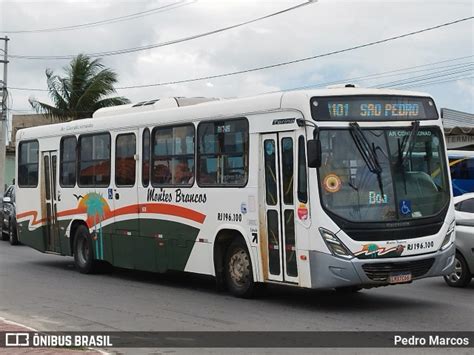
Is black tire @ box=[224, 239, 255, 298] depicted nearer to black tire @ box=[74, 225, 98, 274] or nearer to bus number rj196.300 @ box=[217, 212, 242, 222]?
bus number rj196.300 @ box=[217, 212, 242, 222]

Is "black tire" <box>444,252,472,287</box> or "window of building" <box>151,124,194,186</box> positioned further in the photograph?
"black tire" <box>444,252,472,287</box>

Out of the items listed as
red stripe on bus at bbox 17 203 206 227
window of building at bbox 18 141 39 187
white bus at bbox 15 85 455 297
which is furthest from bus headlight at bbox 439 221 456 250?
window of building at bbox 18 141 39 187

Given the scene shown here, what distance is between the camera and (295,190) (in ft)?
35.3

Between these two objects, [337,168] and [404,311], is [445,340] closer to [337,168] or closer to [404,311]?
[404,311]

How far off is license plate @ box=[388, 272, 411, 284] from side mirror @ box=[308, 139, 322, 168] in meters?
1.82

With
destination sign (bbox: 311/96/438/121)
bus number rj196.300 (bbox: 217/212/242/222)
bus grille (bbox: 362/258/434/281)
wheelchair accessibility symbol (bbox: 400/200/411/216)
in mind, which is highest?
destination sign (bbox: 311/96/438/121)

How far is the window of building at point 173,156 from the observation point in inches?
509

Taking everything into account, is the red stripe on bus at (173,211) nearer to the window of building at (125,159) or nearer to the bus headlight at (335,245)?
the window of building at (125,159)

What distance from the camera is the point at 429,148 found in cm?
1129

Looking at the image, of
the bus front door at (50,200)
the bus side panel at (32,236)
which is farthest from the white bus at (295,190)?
the bus side panel at (32,236)

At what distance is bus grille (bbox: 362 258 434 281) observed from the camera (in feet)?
34.0

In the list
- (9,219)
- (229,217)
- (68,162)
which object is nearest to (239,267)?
(229,217)

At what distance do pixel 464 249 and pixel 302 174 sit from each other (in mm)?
3995

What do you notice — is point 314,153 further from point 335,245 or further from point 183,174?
point 183,174
